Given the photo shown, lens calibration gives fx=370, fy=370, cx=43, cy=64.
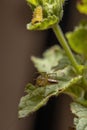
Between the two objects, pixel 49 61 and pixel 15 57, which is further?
pixel 15 57

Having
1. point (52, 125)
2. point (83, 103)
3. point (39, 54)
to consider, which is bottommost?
point (52, 125)

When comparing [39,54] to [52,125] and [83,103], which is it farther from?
[83,103]

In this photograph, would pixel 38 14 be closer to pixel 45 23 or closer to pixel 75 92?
pixel 45 23

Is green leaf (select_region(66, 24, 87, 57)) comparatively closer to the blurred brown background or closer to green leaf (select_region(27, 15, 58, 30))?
green leaf (select_region(27, 15, 58, 30))

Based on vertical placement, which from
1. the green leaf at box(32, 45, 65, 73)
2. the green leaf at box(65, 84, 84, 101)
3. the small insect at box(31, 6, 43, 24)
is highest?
the small insect at box(31, 6, 43, 24)

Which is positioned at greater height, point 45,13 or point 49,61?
point 45,13

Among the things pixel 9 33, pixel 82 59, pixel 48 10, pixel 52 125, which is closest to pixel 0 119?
pixel 52 125

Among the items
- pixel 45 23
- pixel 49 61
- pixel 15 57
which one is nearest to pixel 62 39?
pixel 45 23

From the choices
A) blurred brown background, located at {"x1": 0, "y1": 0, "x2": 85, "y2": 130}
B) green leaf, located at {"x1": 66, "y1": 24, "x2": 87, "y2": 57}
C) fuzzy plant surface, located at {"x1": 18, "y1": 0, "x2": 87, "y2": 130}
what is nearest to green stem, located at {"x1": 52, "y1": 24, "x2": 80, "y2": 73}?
fuzzy plant surface, located at {"x1": 18, "y1": 0, "x2": 87, "y2": 130}

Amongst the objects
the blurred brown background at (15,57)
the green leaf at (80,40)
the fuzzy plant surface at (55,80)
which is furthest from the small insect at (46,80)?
the blurred brown background at (15,57)
